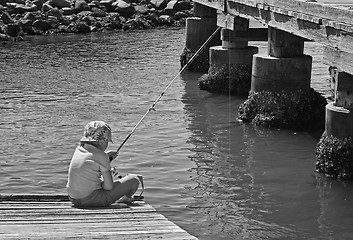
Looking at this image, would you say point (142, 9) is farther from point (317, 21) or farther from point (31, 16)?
point (317, 21)

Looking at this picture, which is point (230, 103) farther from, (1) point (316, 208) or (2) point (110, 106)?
(1) point (316, 208)

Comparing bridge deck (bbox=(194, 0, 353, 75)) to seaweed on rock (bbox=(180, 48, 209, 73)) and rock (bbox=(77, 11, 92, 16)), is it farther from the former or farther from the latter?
rock (bbox=(77, 11, 92, 16))

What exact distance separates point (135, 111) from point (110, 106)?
1.01 meters

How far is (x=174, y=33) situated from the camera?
37.4 metres

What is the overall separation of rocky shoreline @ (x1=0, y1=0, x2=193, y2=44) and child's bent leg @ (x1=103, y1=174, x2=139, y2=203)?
25.9 meters

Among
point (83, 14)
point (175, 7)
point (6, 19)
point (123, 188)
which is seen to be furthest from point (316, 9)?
point (175, 7)

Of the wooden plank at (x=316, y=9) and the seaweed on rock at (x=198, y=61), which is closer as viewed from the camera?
the wooden plank at (x=316, y=9)

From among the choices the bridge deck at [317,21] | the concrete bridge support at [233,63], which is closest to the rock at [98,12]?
the concrete bridge support at [233,63]

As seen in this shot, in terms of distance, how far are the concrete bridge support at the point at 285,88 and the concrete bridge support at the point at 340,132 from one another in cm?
353

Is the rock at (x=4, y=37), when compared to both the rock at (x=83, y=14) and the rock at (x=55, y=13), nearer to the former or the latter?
the rock at (x=55, y=13)

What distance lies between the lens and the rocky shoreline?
37.0 meters

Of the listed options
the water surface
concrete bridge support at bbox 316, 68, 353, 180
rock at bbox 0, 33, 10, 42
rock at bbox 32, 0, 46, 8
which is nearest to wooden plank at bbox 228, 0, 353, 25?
concrete bridge support at bbox 316, 68, 353, 180

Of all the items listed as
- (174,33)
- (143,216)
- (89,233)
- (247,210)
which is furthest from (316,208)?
(174,33)

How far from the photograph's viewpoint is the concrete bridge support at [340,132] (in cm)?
1385
